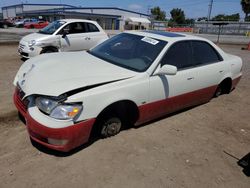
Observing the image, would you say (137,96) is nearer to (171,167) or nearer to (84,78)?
(84,78)

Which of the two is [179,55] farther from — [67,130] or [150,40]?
→ [67,130]

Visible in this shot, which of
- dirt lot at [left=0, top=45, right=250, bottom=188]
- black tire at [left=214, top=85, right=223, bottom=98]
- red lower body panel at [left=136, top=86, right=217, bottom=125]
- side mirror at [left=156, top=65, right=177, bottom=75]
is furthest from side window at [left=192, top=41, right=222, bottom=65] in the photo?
dirt lot at [left=0, top=45, right=250, bottom=188]

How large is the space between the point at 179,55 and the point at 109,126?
1.77 m

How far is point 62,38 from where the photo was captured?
823cm

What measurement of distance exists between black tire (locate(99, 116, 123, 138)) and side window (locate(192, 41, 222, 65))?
1.95 metres

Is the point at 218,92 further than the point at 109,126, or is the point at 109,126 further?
the point at 218,92

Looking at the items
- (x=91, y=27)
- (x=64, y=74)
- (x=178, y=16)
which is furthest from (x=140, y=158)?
(x=178, y=16)

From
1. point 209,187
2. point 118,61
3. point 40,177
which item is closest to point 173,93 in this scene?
point 118,61

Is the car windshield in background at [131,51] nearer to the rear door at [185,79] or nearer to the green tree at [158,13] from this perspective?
the rear door at [185,79]

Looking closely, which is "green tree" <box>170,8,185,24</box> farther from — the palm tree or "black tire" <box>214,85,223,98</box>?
"black tire" <box>214,85,223,98</box>

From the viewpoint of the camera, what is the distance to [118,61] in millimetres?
3725

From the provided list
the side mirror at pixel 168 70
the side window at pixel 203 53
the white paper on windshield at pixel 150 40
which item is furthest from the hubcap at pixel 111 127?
the side window at pixel 203 53

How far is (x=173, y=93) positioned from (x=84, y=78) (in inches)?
65.3

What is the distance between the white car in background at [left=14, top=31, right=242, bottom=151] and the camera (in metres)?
2.73
